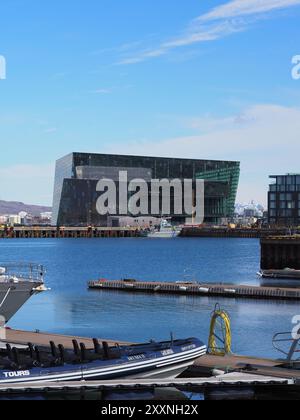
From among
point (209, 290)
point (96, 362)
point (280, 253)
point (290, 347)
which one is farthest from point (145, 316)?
point (280, 253)

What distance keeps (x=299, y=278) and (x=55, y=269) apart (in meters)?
36.7

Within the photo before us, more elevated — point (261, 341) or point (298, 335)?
point (298, 335)

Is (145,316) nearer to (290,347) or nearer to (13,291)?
(13,291)

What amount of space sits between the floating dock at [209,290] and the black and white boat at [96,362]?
3539 cm

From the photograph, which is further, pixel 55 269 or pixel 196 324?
pixel 55 269

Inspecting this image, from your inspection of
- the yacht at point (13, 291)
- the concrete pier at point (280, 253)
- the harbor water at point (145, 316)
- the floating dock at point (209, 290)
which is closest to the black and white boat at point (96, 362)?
the yacht at point (13, 291)

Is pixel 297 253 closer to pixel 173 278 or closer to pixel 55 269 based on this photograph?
pixel 173 278

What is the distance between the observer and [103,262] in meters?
122

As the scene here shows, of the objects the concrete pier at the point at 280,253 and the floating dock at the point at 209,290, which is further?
the concrete pier at the point at 280,253

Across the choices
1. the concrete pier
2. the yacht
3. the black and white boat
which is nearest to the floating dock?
the yacht

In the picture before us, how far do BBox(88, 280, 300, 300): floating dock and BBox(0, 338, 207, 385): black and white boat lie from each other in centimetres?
3539

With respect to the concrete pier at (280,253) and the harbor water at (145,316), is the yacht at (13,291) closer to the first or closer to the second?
the harbor water at (145,316)

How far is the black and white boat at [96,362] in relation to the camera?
743 inches
